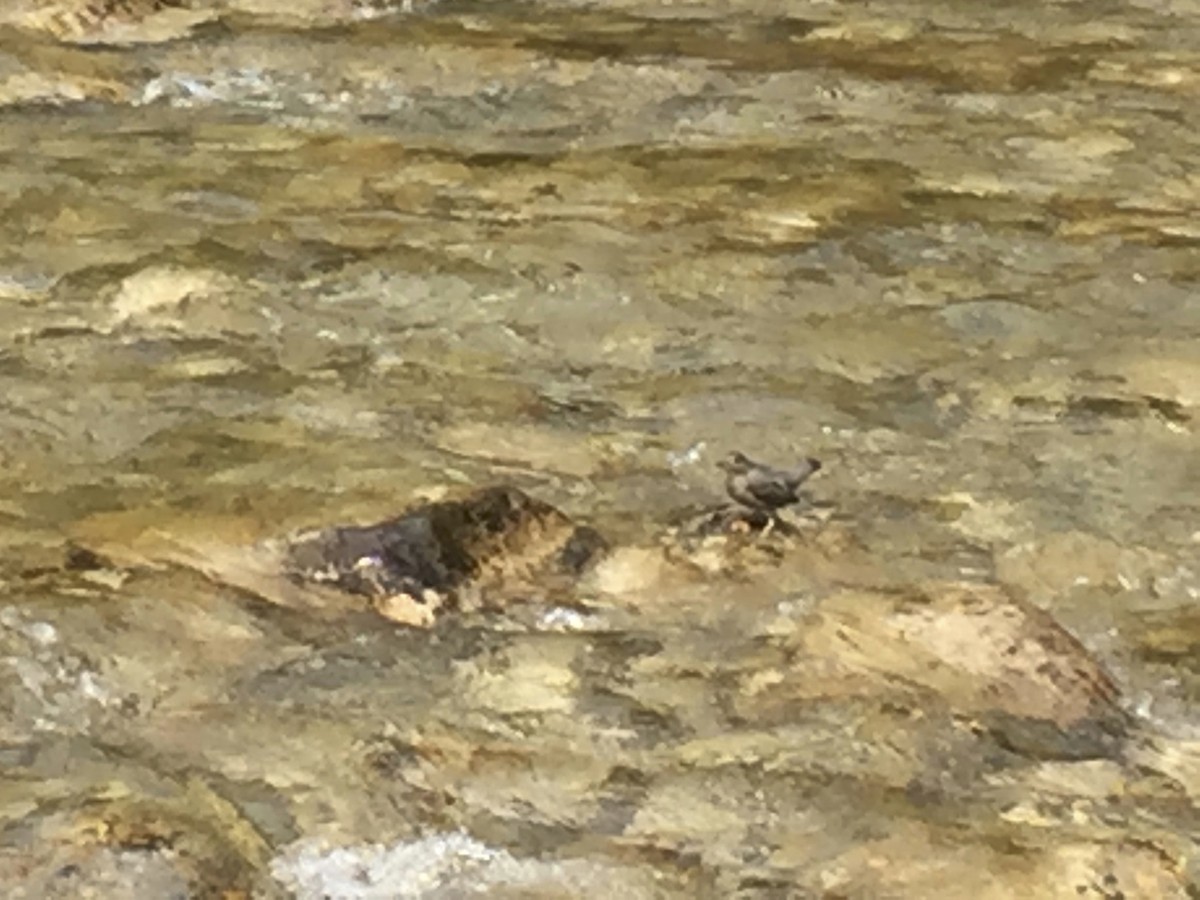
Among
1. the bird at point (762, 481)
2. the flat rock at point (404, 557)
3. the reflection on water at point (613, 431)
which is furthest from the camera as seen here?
the bird at point (762, 481)

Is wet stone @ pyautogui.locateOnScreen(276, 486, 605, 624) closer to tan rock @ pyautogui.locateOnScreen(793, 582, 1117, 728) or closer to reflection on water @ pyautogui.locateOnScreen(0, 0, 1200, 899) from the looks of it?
reflection on water @ pyautogui.locateOnScreen(0, 0, 1200, 899)

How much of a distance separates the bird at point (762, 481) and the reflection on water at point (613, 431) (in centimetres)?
2

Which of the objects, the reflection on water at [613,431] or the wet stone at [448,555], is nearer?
the reflection on water at [613,431]

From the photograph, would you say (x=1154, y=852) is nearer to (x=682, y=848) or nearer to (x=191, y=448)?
(x=682, y=848)

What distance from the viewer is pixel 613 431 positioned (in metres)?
1.56

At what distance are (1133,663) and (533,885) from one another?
43cm

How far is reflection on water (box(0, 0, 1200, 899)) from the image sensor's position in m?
1.15

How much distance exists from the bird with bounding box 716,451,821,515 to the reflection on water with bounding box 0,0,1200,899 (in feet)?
0.07

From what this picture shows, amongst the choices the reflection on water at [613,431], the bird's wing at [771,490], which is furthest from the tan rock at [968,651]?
the bird's wing at [771,490]

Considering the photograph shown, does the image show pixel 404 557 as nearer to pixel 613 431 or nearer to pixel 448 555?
pixel 448 555

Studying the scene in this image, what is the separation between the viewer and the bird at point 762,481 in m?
1.45

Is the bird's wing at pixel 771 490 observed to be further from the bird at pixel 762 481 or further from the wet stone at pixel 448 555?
the wet stone at pixel 448 555

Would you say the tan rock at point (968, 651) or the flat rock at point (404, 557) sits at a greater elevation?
the flat rock at point (404, 557)

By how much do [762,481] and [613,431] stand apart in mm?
142
